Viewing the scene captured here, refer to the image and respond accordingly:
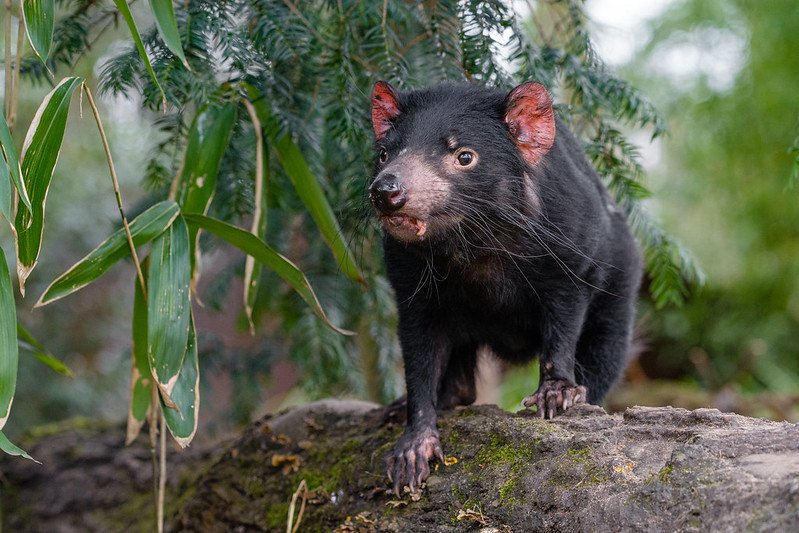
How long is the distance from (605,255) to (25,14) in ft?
6.74

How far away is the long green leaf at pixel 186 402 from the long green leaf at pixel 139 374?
1.12 ft

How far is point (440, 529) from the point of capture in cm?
245

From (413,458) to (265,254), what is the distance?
2.82 ft

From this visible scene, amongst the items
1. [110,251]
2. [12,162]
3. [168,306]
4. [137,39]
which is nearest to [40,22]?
[137,39]

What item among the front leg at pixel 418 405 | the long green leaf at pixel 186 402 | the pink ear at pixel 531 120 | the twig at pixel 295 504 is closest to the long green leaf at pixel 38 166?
the long green leaf at pixel 186 402

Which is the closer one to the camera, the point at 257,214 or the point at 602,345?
the point at 257,214

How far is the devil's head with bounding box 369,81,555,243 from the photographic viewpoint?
2.64m

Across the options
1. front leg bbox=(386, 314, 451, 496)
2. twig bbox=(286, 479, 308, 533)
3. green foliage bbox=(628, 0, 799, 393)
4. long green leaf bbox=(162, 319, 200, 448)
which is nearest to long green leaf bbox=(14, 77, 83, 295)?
long green leaf bbox=(162, 319, 200, 448)

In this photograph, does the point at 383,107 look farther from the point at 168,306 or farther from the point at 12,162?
the point at 12,162

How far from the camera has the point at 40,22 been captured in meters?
2.61

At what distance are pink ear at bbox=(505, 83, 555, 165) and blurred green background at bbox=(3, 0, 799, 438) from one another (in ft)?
9.50

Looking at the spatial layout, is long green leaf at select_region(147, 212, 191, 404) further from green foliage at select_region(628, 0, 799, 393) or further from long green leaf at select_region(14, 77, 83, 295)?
green foliage at select_region(628, 0, 799, 393)

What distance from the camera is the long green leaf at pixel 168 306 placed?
9.08 ft

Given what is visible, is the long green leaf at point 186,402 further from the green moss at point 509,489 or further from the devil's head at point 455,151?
the green moss at point 509,489
